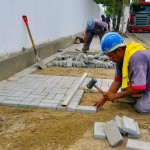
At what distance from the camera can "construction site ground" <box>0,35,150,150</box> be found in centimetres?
340

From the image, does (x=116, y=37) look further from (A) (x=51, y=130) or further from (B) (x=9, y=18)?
(B) (x=9, y=18)

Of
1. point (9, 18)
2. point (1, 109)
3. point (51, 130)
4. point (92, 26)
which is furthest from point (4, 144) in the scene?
point (92, 26)

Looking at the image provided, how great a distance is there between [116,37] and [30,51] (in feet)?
14.1

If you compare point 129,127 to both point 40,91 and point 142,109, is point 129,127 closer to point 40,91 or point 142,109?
point 142,109

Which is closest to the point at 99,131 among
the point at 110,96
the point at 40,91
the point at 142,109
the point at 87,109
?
the point at 110,96

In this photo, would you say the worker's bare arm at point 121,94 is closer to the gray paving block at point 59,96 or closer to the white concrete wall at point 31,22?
the gray paving block at point 59,96

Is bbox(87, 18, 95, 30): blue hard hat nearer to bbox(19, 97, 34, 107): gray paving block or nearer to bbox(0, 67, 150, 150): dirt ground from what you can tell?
bbox(0, 67, 150, 150): dirt ground

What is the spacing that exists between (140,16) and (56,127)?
81.3 feet

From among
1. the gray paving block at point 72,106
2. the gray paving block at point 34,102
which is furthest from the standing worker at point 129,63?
the gray paving block at point 34,102

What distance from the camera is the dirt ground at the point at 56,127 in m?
3.40

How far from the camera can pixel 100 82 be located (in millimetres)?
6508

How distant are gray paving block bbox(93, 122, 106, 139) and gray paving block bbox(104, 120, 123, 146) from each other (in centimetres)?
6

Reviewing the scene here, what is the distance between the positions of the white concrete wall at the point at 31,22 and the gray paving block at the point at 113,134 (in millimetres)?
3660

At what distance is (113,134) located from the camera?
136 inches
